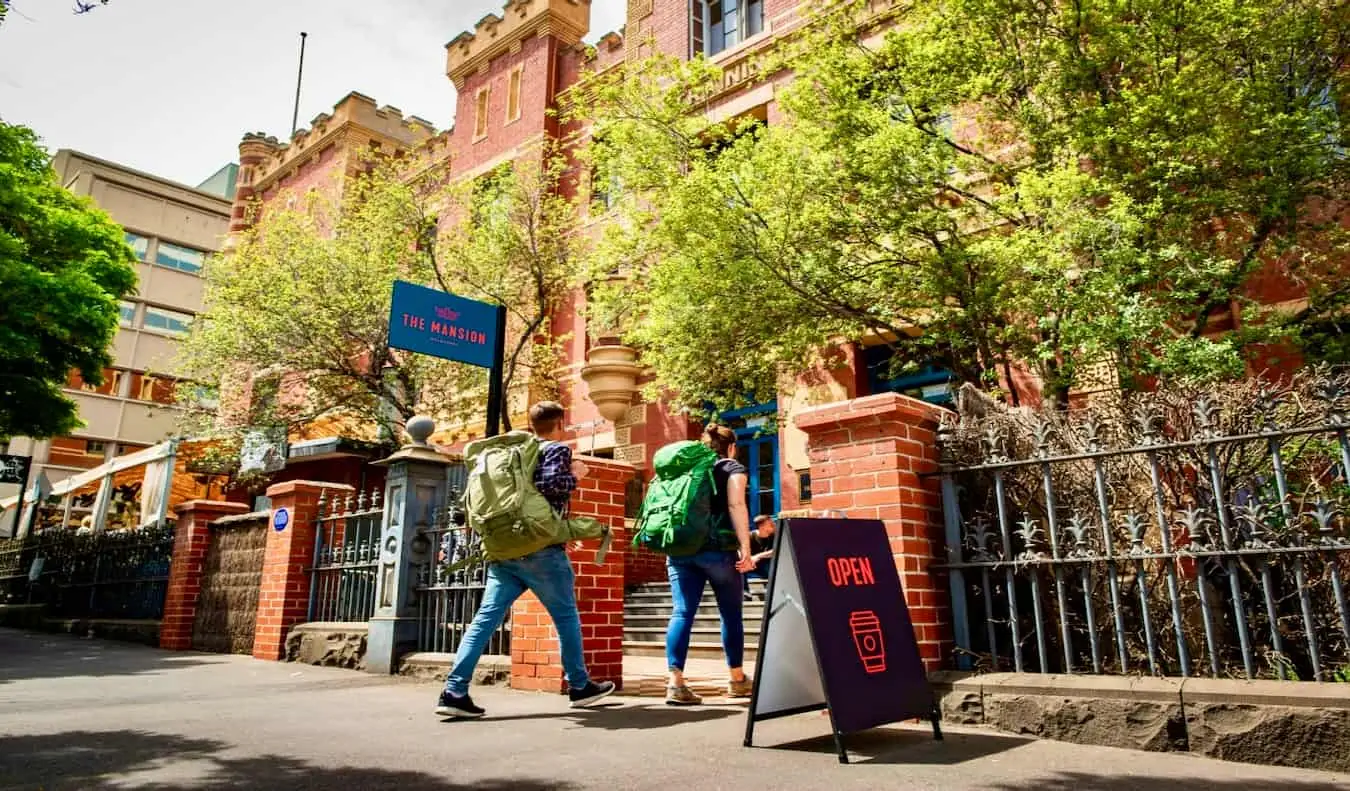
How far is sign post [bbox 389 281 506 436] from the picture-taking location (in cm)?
804

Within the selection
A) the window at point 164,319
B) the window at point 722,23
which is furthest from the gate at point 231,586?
the window at point 164,319

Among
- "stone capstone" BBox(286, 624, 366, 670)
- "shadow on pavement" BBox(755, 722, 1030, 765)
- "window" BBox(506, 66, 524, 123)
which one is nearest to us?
"shadow on pavement" BBox(755, 722, 1030, 765)

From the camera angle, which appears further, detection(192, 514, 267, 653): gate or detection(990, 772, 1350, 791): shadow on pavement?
detection(192, 514, 267, 653): gate

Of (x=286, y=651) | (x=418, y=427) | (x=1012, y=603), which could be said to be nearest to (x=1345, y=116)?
(x=1012, y=603)

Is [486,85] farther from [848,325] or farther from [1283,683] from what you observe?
[1283,683]

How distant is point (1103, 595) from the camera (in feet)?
15.8

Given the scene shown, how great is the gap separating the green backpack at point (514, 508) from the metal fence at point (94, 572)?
8820mm

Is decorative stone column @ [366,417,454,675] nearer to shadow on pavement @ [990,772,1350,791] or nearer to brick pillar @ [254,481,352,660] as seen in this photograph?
brick pillar @ [254,481,352,660]

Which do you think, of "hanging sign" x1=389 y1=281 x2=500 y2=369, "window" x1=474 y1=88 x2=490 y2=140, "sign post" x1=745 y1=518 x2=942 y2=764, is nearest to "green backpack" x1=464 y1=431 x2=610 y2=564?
"sign post" x1=745 y1=518 x2=942 y2=764

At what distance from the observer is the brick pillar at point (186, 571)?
1075 cm

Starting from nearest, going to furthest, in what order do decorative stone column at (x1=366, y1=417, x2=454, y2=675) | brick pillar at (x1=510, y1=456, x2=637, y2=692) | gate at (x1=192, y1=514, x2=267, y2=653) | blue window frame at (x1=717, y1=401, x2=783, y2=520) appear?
1. brick pillar at (x1=510, y1=456, x2=637, y2=692)
2. decorative stone column at (x1=366, y1=417, x2=454, y2=675)
3. gate at (x1=192, y1=514, x2=267, y2=653)
4. blue window frame at (x1=717, y1=401, x2=783, y2=520)

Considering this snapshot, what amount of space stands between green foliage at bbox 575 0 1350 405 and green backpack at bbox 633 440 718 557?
15.0 feet

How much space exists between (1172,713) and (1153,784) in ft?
2.33

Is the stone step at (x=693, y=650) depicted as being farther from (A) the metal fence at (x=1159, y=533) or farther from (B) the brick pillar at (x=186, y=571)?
(B) the brick pillar at (x=186, y=571)
